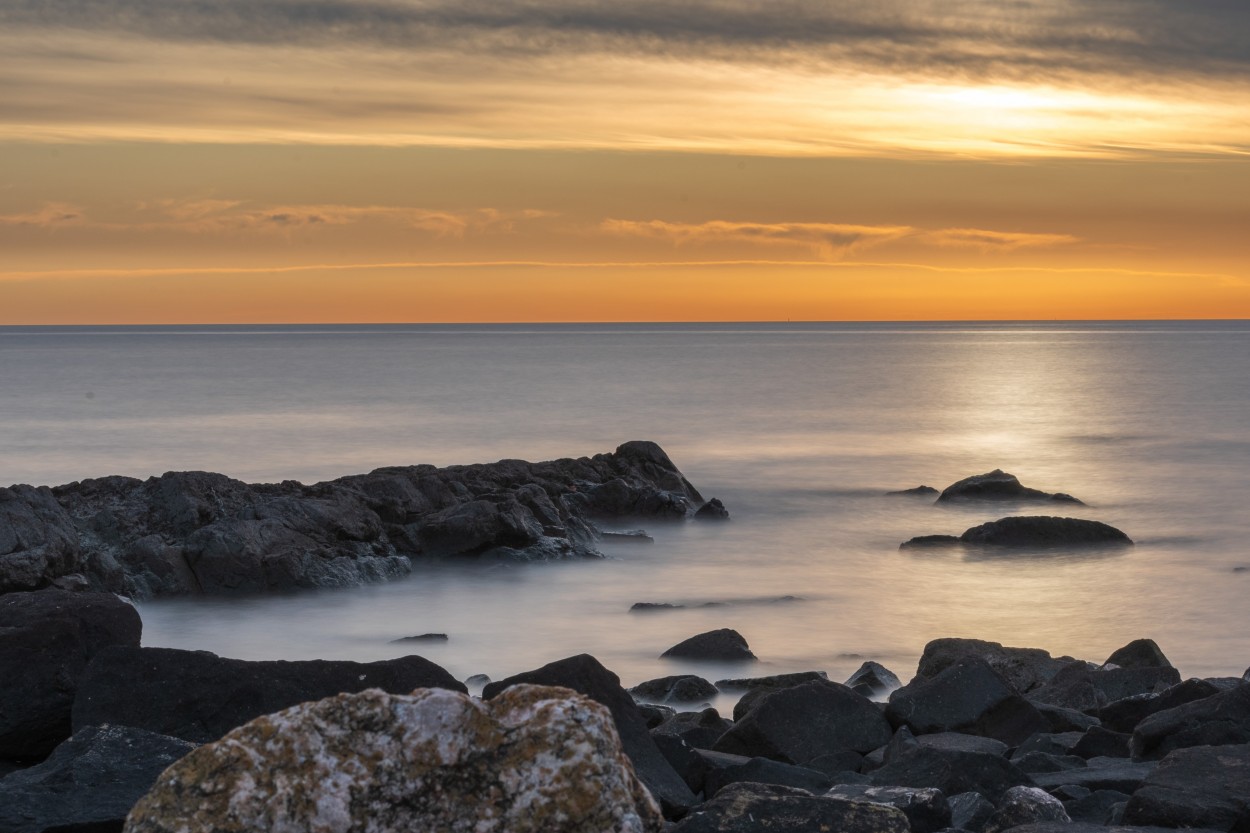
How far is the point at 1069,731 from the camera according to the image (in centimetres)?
966

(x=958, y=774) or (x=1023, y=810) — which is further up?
(x=1023, y=810)

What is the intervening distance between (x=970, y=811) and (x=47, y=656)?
4.43 m

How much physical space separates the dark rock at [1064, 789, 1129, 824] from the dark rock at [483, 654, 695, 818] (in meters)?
1.67

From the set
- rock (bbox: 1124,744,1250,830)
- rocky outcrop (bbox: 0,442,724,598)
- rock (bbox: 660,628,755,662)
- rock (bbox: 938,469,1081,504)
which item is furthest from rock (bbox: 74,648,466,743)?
rock (bbox: 938,469,1081,504)

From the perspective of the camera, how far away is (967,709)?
9188 mm

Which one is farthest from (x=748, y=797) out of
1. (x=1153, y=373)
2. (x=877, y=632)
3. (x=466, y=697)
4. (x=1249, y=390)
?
(x=1153, y=373)

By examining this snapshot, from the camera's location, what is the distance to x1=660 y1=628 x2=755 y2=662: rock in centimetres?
1423

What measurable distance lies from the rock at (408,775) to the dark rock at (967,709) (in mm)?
5799

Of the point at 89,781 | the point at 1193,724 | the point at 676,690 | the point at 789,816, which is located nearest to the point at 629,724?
the point at 789,816

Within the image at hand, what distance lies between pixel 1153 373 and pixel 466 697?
92410 mm

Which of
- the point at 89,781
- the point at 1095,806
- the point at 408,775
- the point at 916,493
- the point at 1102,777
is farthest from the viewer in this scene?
the point at 916,493

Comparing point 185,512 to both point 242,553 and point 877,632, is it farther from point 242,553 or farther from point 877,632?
point 877,632

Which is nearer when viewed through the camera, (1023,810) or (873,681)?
(1023,810)

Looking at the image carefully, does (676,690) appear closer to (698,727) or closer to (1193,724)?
(698,727)
